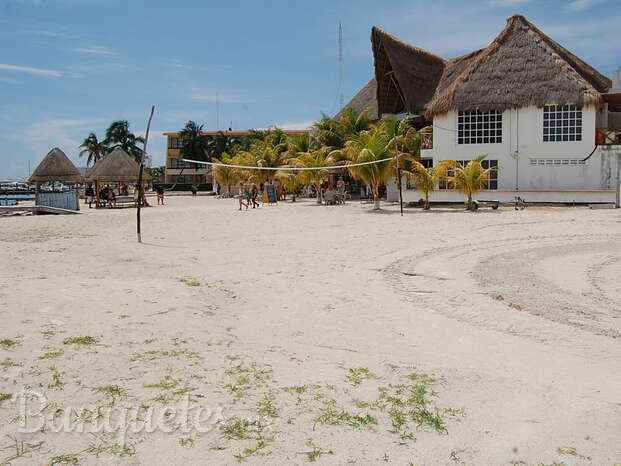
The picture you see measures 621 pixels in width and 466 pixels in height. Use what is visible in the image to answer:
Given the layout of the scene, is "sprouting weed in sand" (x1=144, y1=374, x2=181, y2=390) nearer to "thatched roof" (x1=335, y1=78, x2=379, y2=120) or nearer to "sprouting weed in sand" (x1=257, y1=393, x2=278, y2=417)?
"sprouting weed in sand" (x1=257, y1=393, x2=278, y2=417)

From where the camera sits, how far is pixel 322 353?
5.56m

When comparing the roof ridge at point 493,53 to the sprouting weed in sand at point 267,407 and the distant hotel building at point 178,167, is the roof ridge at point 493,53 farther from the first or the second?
the distant hotel building at point 178,167

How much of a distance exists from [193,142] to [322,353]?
5356 cm

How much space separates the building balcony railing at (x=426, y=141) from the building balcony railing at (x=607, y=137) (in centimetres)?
711

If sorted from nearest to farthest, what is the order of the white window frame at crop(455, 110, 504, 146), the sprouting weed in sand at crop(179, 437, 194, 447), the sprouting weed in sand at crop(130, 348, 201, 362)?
the sprouting weed in sand at crop(179, 437, 194, 447) → the sprouting weed in sand at crop(130, 348, 201, 362) → the white window frame at crop(455, 110, 504, 146)

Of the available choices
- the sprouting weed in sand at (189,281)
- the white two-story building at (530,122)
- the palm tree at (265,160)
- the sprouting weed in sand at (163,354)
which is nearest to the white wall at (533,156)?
the white two-story building at (530,122)

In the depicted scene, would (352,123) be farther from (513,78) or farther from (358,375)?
(358,375)

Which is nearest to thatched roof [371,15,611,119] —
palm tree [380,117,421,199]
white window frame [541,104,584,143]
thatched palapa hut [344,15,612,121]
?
thatched palapa hut [344,15,612,121]

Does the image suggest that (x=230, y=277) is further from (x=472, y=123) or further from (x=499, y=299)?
(x=472, y=123)

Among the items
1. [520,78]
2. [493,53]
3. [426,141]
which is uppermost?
[493,53]

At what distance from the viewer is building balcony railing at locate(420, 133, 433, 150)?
28.0 metres

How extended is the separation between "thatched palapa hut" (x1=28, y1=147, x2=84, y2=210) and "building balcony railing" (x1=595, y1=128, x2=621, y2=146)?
23722mm

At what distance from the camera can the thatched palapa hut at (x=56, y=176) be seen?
91.0 ft

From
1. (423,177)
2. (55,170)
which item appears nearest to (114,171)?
(55,170)
